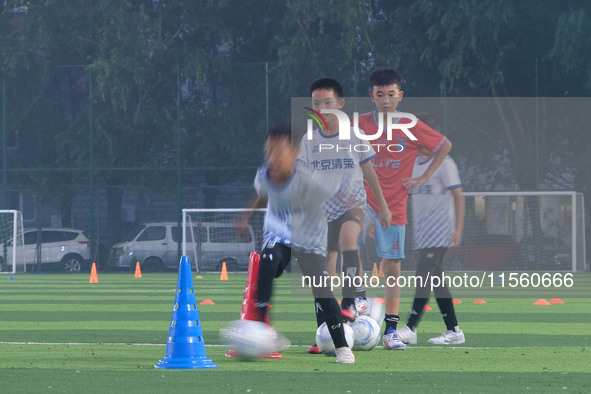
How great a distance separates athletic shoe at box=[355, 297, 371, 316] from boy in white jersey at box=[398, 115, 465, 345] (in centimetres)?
34

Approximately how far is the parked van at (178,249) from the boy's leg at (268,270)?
75.6 ft

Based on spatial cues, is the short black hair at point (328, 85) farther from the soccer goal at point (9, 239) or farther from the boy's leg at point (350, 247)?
the soccer goal at point (9, 239)


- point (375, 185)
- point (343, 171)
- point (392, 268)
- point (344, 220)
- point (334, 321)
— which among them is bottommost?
point (334, 321)

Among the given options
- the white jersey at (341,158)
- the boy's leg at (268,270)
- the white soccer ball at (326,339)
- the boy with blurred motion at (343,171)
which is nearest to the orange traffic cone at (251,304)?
the boy's leg at (268,270)

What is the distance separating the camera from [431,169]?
10039 mm

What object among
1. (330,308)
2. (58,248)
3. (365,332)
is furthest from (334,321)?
(58,248)

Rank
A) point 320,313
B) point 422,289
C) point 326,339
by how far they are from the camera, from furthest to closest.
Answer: point 422,289
point 326,339
point 320,313

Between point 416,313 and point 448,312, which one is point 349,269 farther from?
point 448,312

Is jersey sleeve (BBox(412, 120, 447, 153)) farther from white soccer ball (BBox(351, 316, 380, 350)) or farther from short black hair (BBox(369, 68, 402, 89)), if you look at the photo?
white soccer ball (BBox(351, 316, 380, 350))

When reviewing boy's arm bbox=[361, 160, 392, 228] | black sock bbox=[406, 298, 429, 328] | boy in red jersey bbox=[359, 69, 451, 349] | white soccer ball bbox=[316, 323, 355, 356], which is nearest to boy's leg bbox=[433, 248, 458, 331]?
black sock bbox=[406, 298, 429, 328]

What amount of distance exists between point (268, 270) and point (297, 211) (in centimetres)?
46

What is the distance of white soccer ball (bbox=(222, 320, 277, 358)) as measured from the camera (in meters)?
8.46

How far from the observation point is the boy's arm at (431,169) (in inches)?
390

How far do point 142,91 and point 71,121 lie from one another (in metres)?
2.11
